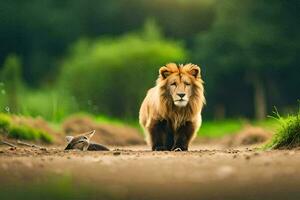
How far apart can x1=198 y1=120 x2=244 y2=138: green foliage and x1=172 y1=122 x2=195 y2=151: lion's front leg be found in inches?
438

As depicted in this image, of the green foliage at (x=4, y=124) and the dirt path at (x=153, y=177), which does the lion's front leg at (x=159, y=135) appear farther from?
the green foliage at (x=4, y=124)

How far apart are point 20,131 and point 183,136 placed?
4.31 metres

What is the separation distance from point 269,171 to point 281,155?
1.30 m

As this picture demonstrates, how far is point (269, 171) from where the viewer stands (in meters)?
7.13

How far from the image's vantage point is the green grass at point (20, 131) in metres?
13.9

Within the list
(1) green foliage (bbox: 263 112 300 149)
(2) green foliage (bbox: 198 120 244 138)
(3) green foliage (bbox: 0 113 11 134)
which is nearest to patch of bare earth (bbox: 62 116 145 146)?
(2) green foliage (bbox: 198 120 244 138)

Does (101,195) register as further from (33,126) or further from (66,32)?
(66,32)

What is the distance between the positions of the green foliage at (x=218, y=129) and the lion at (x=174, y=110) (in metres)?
11.2

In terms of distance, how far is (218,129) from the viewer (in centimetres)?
2469

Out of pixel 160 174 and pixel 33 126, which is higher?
pixel 33 126

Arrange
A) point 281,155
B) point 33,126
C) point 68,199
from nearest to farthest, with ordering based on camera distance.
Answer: point 68,199 < point 281,155 < point 33,126

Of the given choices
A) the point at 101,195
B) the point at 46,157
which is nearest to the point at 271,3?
the point at 46,157

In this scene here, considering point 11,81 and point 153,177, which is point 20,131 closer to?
point 11,81

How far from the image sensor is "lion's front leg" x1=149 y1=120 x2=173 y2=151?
11.0 meters
